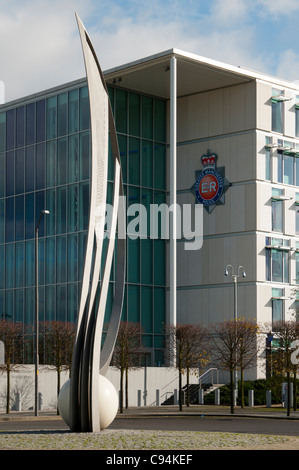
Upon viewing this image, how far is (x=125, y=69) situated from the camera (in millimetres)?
63438

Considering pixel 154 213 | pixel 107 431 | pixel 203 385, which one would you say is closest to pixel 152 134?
pixel 154 213

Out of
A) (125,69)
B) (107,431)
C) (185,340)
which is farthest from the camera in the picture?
(125,69)

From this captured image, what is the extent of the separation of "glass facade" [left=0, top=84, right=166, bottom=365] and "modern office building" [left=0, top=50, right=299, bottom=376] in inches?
3.7

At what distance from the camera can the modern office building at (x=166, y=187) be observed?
210 feet

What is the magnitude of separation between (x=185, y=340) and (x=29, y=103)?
23532mm

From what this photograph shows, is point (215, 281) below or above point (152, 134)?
below

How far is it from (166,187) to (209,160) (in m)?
4.06

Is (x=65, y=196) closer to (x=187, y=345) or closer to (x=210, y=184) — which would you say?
(x=210, y=184)

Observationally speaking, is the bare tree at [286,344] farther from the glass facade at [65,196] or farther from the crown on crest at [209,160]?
the crown on crest at [209,160]

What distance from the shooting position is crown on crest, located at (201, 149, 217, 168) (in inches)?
2623

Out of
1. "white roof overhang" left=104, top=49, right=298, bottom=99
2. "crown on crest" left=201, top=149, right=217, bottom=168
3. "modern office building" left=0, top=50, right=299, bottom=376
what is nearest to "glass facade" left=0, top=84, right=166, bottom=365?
"modern office building" left=0, top=50, right=299, bottom=376

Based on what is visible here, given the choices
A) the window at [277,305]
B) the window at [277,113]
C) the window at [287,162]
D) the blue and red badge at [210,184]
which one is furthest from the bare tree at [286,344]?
the window at [277,113]

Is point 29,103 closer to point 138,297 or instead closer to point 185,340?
point 138,297

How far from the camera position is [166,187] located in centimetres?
6906
